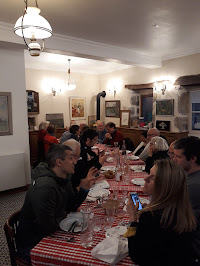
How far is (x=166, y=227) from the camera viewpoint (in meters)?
1.25

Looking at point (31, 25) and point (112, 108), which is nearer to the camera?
point (31, 25)

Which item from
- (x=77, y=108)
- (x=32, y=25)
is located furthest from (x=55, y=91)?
(x=32, y=25)

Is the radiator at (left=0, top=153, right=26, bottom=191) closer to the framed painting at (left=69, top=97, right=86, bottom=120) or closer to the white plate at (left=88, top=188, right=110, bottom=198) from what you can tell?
the white plate at (left=88, top=188, right=110, bottom=198)

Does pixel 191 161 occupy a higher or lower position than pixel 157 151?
higher

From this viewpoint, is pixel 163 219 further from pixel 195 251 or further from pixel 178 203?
pixel 195 251

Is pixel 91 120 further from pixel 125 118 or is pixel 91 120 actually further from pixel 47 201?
pixel 47 201

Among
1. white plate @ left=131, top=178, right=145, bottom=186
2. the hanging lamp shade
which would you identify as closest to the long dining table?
white plate @ left=131, top=178, right=145, bottom=186

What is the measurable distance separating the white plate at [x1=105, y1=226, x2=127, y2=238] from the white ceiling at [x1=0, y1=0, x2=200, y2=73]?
3.06m

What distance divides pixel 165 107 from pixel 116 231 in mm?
5841

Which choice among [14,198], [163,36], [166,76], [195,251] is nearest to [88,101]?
[166,76]

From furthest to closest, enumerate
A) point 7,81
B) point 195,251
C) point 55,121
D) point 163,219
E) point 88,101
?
point 88,101
point 55,121
point 7,81
point 195,251
point 163,219

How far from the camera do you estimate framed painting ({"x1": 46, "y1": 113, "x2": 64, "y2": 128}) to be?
8298 mm

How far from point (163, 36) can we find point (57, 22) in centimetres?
235

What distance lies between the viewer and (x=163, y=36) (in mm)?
4805
